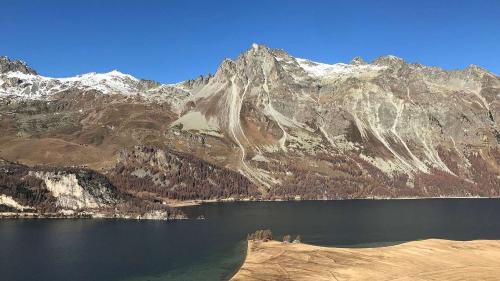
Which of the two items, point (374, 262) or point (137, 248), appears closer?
point (374, 262)

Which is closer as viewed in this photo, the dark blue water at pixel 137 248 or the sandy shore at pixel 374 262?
the sandy shore at pixel 374 262

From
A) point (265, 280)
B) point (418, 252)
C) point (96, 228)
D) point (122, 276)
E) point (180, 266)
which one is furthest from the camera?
point (96, 228)

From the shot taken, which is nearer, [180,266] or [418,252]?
[180,266]

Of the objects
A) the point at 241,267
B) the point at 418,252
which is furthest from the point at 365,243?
the point at 241,267

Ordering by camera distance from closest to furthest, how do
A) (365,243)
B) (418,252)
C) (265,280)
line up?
(265,280)
(418,252)
(365,243)

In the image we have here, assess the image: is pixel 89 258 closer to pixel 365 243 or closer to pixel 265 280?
pixel 265 280

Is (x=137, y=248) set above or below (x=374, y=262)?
below

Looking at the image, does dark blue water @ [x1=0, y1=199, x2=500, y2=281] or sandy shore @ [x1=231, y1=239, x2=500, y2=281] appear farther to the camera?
dark blue water @ [x1=0, y1=199, x2=500, y2=281]
